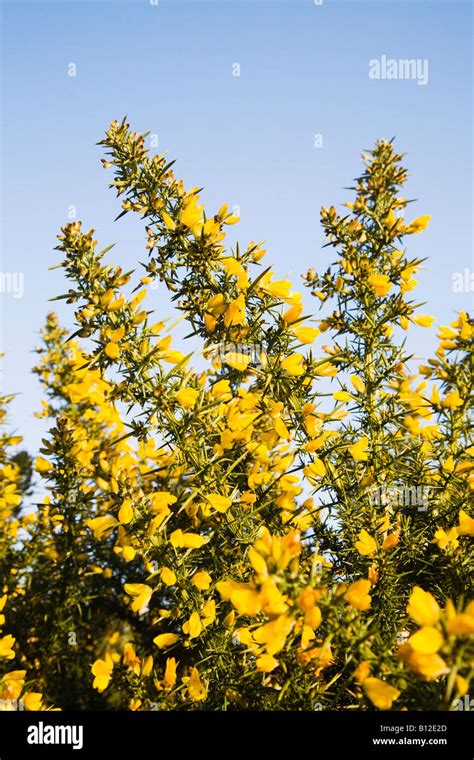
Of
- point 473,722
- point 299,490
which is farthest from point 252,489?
point 473,722

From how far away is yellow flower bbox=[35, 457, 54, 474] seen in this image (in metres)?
2.28

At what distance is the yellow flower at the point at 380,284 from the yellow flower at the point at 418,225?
0.91 ft

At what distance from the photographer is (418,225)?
194 cm

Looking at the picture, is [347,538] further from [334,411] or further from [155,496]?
[155,496]

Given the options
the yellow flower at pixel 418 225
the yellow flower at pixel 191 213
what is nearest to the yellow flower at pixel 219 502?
the yellow flower at pixel 191 213

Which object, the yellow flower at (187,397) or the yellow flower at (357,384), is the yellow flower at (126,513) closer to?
the yellow flower at (187,397)

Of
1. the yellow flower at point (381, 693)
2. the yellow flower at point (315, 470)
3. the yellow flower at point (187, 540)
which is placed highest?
the yellow flower at point (315, 470)

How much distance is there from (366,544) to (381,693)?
0.49 meters

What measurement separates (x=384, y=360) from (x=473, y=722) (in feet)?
3.51

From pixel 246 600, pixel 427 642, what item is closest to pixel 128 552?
pixel 246 600

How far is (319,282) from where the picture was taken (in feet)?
6.42

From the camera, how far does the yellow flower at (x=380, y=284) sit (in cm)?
175

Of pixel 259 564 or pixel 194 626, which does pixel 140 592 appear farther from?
pixel 259 564

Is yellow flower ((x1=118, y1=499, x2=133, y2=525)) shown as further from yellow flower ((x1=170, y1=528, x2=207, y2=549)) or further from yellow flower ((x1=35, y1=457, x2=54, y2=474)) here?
yellow flower ((x1=35, y1=457, x2=54, y2=474))
